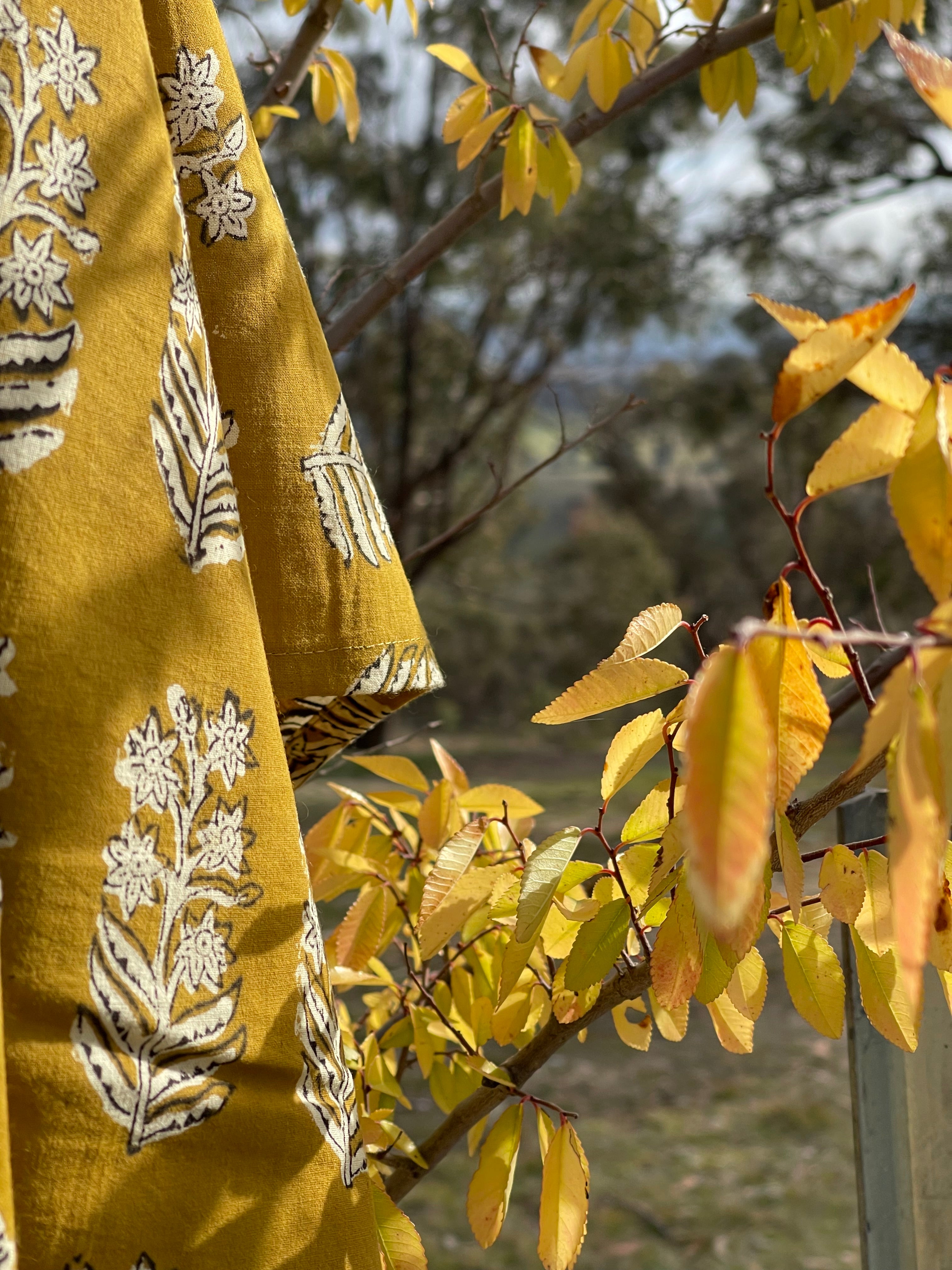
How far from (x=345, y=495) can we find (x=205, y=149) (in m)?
0.13

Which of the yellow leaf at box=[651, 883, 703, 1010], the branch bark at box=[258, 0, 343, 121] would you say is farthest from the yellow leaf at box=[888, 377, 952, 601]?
the branch bark at box=[258, 0, 343, 121]

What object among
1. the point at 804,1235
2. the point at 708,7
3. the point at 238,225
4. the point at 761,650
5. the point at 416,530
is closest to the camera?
the point at 761,650

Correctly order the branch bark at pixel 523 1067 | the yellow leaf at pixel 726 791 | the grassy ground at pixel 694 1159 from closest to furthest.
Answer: the yellow leaf at pixel 726 791
the branch bark at pixel 523 1067
the grassy ground at pixel 694 1159

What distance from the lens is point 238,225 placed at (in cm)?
37

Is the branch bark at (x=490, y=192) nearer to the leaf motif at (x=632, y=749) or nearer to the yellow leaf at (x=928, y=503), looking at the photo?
the leaf motif at (x=632, y=749)

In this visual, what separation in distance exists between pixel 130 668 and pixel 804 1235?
1587mm

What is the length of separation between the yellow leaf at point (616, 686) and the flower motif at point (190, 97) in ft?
0.79

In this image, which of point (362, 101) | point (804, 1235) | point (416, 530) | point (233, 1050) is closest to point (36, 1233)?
point (233, 1050)

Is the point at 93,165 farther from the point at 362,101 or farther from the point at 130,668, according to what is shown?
the point at 362,101

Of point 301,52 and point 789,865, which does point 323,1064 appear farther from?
point 301,52

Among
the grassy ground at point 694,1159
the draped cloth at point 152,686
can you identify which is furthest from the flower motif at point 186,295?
the grassy ground at point 694,1159

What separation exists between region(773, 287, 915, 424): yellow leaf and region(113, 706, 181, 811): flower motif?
0.20m

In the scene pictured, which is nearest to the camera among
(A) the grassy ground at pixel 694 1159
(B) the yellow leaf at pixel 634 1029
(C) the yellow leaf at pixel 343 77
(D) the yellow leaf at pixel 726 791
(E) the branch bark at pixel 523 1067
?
(D) the yellow leaf at pixel 726 791

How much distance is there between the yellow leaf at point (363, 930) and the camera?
19.5 inches
